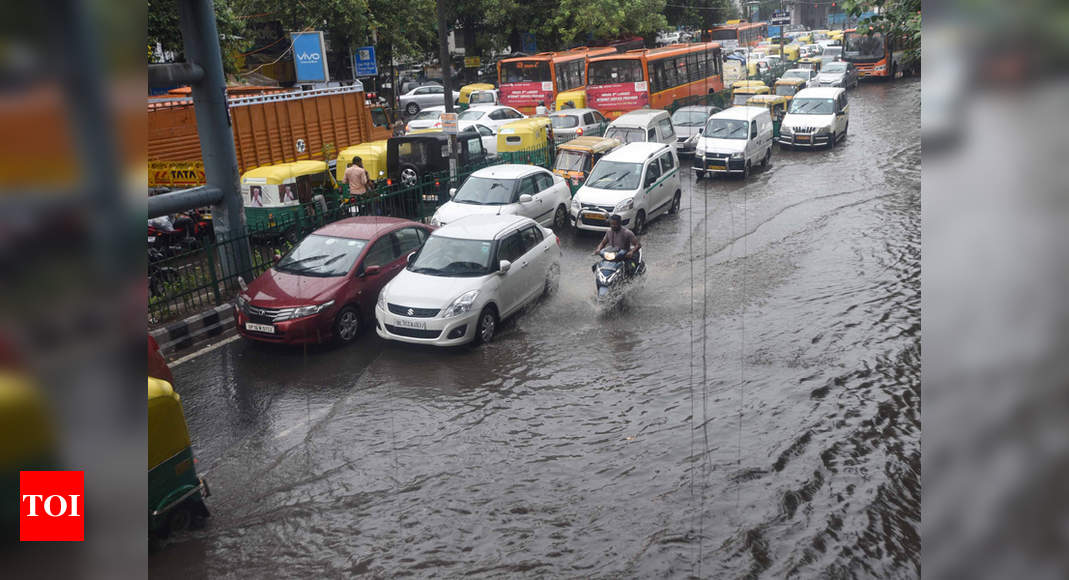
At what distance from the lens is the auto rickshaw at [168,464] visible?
541 cm

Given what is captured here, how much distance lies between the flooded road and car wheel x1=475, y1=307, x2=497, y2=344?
253 mm

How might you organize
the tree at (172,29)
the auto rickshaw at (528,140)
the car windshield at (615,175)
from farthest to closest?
the auto rickshaw at (528,140) → the car windshield at (615,175) → the tree at (172,29)

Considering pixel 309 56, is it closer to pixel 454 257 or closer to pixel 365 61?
pixel 365 61

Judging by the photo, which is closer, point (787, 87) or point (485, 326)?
point (485, 326)

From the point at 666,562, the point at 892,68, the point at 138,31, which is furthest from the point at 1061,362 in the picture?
the point at 892,68

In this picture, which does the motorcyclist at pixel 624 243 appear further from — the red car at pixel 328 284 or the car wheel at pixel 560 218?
the car wheel at pixel 560 218

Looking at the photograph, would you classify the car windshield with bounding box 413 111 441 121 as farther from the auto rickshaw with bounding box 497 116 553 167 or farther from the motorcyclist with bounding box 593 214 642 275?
the motorcyclist with bounding box 593 214 642 275

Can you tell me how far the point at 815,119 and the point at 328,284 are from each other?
1850 cm

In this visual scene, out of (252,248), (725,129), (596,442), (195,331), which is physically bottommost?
(596,442)

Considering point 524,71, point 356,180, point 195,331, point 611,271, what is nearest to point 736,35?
point 524,71

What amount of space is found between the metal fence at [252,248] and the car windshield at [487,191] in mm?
1274

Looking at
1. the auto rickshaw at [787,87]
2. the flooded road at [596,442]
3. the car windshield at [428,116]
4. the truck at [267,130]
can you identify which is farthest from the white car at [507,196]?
the auto rickshaw at [787,87]

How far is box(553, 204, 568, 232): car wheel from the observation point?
16.7m

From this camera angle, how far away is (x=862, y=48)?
4081cm
